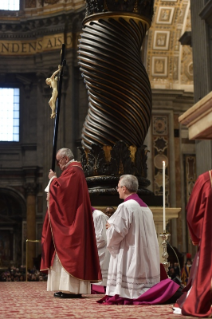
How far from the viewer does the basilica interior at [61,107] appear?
1828 cm

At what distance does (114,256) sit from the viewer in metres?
5.65

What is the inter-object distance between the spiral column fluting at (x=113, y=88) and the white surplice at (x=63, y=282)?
201cm

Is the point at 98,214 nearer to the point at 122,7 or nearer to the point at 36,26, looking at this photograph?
the point at 122,7

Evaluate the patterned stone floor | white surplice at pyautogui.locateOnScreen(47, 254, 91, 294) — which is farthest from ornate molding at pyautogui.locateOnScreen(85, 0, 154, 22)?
the patterned stone floor

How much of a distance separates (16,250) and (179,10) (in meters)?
9.47

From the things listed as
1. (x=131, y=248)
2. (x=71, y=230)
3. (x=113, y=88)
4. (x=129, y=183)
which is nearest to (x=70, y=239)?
(x=71, y=230)


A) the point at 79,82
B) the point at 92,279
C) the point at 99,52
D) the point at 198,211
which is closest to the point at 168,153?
the point at 79,82

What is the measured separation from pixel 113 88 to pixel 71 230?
2.26m

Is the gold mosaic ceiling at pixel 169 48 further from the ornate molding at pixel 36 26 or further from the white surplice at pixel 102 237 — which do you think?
the white surplice at pixel 102 237

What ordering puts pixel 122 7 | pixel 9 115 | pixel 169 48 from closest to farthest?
pixel 122 7
pixel 169 48
pixel 9 115

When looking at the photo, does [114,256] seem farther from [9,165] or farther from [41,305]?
[9,165]

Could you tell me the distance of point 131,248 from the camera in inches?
221

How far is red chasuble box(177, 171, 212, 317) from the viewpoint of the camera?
397 cm

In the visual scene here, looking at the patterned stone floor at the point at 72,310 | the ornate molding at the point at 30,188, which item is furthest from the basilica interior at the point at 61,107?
the patterned stone floor at the point at 72,310
